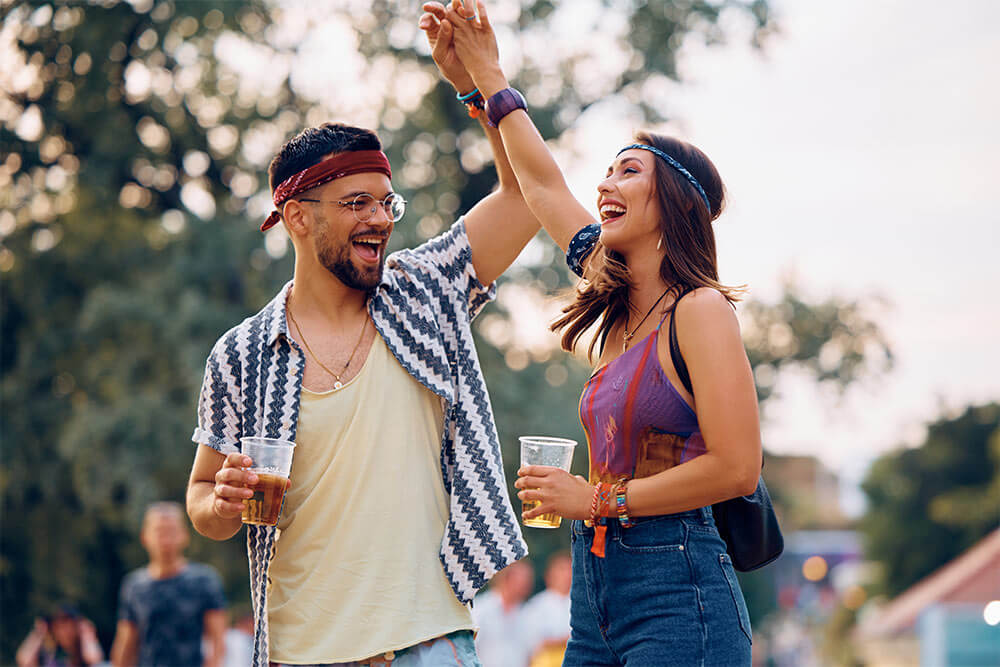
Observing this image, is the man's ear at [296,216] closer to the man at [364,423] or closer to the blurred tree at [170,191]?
the man at [364,423]

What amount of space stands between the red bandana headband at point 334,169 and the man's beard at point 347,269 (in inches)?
6.4

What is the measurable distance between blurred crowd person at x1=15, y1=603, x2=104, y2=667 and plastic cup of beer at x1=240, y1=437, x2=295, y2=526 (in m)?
6.66

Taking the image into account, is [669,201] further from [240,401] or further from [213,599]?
[213,599]

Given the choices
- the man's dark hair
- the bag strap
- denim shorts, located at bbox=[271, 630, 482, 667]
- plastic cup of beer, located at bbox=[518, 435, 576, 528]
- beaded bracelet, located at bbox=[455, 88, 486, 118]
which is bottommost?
denim shorts, located at bbox=[271, 630, 482, 667]

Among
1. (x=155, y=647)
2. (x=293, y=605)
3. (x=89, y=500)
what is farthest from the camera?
(x=89, y=500)

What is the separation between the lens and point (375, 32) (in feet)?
49.4


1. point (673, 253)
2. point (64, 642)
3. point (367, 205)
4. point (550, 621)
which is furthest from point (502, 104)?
point (64, 642)

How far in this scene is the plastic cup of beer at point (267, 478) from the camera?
294 cm

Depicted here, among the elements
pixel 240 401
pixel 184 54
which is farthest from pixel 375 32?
pixel 240 401

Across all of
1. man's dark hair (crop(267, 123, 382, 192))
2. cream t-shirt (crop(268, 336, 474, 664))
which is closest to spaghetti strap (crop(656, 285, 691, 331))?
cream t-shirt (crop(268, 336, 474, 664))

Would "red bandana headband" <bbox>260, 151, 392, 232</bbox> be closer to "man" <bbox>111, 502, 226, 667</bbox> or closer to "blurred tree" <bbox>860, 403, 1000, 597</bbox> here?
"man" <bbox>111, 502, 226, 667</bbox>

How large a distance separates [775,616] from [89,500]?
2125 centimetres

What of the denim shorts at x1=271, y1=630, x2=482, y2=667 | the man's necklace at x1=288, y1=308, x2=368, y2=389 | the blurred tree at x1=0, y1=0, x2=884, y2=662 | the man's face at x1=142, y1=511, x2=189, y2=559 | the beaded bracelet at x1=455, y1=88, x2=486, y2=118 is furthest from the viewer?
the blurred tree at x1=0, y1=0, x2=884, y2=662

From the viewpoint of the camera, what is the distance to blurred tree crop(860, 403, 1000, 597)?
40594 mm
